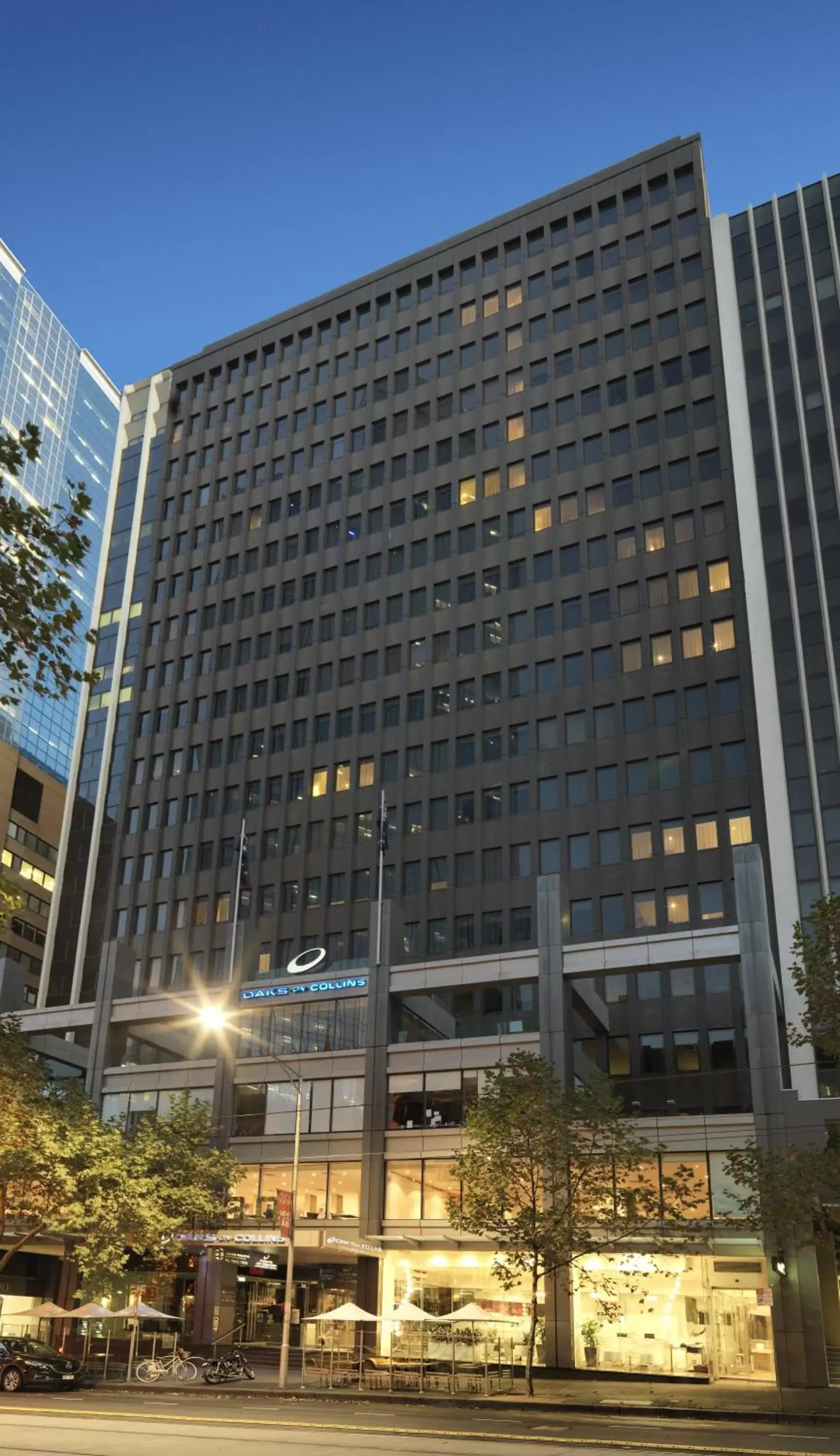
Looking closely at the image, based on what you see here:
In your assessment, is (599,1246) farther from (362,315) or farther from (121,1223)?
(362,315)

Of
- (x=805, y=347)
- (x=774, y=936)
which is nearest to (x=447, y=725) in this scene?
(x=774, y=936)

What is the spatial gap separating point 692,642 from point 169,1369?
163 feet

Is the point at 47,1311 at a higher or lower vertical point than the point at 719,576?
lower

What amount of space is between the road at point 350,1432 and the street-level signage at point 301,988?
77.8 ft

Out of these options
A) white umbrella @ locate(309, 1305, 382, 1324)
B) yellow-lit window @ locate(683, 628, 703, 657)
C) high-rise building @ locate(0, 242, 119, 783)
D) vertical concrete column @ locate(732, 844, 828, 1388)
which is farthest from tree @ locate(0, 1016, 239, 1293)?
high-rise building @ locate(0, 242, 119, 783)

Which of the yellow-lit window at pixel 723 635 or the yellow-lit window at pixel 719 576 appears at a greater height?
the yellow-lit window at pixel 719 576

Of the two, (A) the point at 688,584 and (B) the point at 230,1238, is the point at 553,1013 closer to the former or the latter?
(B) the point at 230,1238

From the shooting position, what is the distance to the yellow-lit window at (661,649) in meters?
74.7

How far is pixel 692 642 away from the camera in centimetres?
7425

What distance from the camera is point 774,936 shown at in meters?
64.1

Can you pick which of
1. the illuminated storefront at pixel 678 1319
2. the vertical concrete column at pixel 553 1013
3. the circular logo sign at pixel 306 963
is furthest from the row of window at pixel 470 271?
the illuminated storefront at pixel 678 1319

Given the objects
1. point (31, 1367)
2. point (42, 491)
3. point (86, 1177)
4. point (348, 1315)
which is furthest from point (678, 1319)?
point (42, 491)

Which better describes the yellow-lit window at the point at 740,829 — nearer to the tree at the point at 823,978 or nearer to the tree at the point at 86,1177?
the tree at the point at 823,978

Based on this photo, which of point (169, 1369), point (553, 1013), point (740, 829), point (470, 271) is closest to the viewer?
point (169, 1369)
